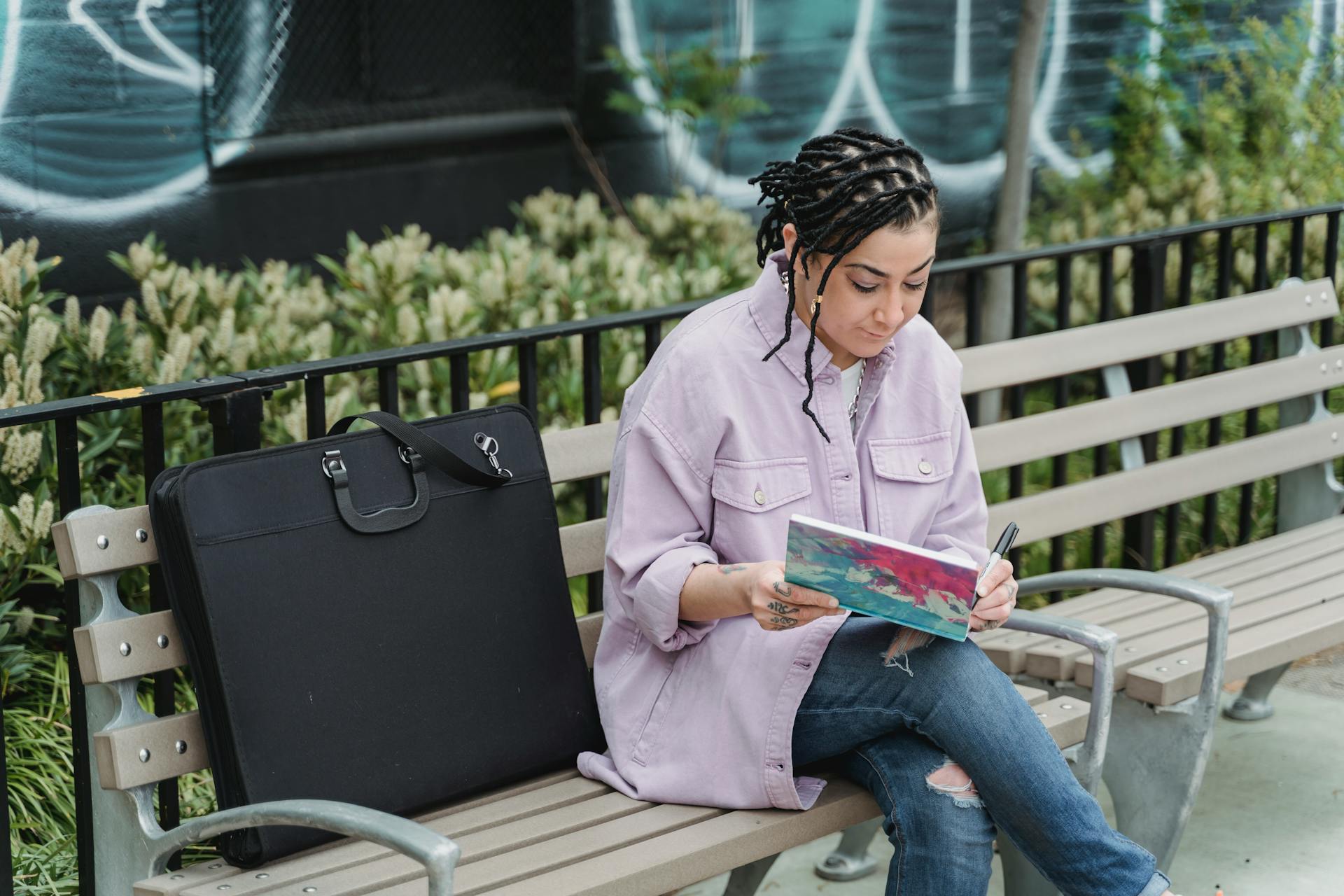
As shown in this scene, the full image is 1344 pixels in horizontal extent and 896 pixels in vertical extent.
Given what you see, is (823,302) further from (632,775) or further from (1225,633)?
(1225,633)

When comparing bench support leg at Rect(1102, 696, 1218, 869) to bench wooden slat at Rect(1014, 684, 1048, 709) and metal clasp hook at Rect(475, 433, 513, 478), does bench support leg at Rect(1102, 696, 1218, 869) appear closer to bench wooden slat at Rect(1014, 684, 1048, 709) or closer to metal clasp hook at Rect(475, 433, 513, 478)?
bench wooden slat at Rect(1014, 684, 1048, 709)

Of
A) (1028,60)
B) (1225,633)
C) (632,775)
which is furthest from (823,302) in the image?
(1028,60)

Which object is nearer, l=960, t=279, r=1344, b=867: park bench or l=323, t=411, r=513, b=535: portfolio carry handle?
l=323, t=411, r=513, b=535: portfolio carry handle

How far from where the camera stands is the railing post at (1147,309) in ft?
13.1

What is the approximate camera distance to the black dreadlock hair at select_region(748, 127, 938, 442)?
7.95 ft

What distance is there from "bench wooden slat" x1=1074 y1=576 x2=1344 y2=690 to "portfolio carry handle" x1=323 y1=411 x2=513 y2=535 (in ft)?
4.02

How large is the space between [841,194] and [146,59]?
3.28 metres

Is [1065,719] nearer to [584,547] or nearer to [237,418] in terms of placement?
[584,547]

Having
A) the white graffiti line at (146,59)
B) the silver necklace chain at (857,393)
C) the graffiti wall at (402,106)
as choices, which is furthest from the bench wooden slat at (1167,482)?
the white graffiti line at (146,59)

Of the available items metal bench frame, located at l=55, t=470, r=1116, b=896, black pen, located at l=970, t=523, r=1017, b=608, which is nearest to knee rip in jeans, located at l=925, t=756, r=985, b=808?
black pen, located at l=970, t=523, r=1017, b=608

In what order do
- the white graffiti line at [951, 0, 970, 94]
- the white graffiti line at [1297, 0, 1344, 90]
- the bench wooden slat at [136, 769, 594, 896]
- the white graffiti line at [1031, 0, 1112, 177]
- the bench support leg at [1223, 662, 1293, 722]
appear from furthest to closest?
the white graffiti line at [1031, 0, 1112, 177] < the white graffiti line at [951, 0, 970, 94] < the white graffiti line at [1297, 0, 1344, 90] < the bench support leg at [1223, 662, 1293, 722] < the bench wooden slat at [136, 769, 594, 896]

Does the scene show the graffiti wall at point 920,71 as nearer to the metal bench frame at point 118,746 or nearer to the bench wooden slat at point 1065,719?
the bench wooden slat at point 1065,719

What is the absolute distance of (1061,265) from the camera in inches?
148

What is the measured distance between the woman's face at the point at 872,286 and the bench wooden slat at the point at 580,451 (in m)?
0.50
